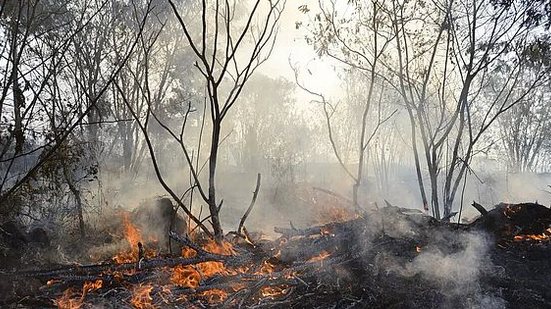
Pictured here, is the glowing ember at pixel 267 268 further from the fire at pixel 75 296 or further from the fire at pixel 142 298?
the fire at pixel 75 296

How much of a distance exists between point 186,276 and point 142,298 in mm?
578

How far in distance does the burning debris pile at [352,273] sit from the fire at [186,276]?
0.01 m

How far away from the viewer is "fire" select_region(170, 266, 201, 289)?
431 cm

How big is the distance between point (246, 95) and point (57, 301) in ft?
122

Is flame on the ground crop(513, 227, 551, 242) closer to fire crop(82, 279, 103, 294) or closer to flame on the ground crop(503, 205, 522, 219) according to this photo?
flame on the ground crop(503, 205, 522, 219)

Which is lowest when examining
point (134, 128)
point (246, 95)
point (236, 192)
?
point (236, 192)

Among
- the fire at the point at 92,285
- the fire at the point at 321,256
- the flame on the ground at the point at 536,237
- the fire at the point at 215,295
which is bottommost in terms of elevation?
the fire at the point at 215,295

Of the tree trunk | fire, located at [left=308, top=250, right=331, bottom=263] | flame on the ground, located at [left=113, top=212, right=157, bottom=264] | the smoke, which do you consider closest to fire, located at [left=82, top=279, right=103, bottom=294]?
flame on the ground, located at [left=113, top=212, right=157, bottom=264]

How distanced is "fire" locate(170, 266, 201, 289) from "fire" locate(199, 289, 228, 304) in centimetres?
16

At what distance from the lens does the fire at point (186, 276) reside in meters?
4.31

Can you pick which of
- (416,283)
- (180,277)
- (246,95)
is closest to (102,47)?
(180,277)

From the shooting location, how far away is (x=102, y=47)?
13.5 m

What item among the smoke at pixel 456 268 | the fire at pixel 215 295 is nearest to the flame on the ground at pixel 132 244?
the fire at pixel 215 295

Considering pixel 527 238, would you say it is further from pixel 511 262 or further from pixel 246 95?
pixel 246 95
